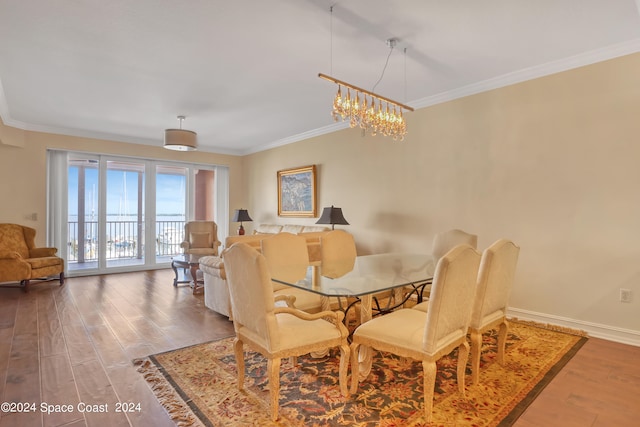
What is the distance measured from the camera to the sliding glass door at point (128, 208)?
6441mm

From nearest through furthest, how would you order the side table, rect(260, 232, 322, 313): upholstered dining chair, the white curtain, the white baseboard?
1. rect(260, 232, 322, 313): upholstered dining chair
2. the white baseboard
3. the side table
4. the white curtain

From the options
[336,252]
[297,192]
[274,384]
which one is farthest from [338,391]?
[297,192]

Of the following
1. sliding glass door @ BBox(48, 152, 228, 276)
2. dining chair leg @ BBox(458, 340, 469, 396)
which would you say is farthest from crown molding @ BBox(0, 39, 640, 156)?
dining chair leg @ BBox(458, 340, 469, 396)

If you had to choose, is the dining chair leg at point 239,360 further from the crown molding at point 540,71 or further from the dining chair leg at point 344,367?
the crown molding at point 540,71

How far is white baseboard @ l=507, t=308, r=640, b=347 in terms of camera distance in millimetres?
3037

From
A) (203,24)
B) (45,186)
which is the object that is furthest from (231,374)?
(45,186)

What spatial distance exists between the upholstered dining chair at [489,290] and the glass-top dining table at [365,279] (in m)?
0.42

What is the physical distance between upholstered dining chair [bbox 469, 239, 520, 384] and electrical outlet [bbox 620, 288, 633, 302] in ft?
4.85

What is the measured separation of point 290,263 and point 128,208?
5.23 m

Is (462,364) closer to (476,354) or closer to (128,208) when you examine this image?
(476,354)

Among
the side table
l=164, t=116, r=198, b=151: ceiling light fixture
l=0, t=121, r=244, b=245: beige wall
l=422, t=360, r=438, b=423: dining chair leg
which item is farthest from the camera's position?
l=0, t=121, r=244, b=245: beige wall

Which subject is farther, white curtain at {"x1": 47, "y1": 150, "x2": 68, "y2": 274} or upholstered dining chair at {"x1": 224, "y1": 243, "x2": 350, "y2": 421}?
white curtain at {"x1": 47, "y1": 150, "x2": 68, "y2": 274}

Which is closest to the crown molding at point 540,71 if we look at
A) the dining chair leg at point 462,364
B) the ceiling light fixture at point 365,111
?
the ceiling light fixture at point 365,111

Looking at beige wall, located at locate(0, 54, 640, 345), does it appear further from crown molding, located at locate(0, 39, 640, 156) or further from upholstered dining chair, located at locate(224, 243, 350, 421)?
upholstered dining chair, located at locate(224, 243, 350, 421)
